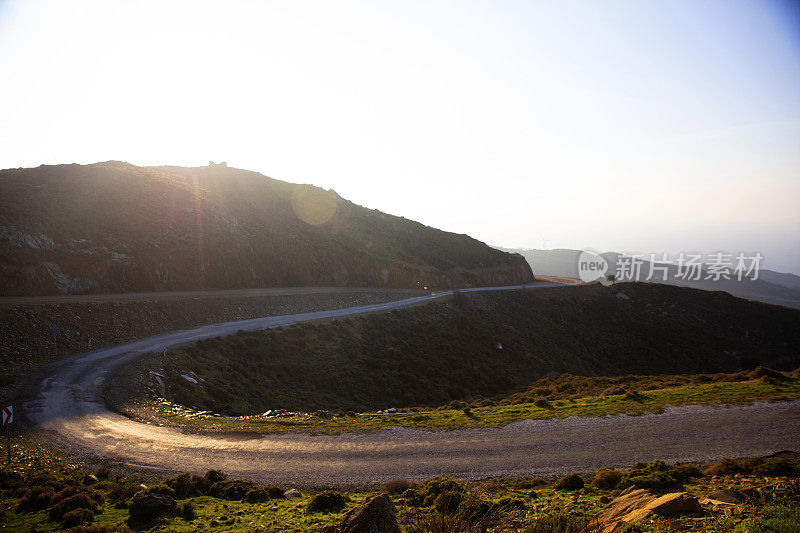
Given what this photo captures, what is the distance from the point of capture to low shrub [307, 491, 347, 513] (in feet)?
34.5

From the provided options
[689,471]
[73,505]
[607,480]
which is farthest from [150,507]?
[689,471]

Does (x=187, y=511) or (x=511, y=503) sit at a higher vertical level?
(x=511, y=503)

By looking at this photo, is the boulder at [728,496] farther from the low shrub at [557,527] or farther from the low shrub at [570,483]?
the low shrub at [557,527]

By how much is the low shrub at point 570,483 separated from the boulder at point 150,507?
10121 millimetres

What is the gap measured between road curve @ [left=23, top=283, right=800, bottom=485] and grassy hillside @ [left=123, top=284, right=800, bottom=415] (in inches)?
221

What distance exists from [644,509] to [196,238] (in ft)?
154

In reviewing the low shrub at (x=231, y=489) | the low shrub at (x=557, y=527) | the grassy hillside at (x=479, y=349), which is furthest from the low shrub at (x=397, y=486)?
the grassy hillside at (x=479, y=349)

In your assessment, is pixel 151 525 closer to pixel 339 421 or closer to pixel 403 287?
pixel 339 421

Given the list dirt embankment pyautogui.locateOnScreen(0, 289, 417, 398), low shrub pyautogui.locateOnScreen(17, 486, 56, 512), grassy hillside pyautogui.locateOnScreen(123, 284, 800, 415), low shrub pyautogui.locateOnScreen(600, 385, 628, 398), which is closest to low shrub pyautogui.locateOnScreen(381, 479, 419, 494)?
low shrub pyautogui.locateOnScreen(17, 486, 56, 512)

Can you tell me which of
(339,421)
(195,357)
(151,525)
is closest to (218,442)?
(339,421)

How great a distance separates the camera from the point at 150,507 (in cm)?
1002

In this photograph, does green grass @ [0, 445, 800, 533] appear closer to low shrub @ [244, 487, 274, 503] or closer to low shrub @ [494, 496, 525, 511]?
low shrub @ [494, 496, 525, 511]

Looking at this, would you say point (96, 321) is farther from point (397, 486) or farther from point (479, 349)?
point (479, 349)

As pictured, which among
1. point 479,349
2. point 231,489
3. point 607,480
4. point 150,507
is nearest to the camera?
point 150,507
